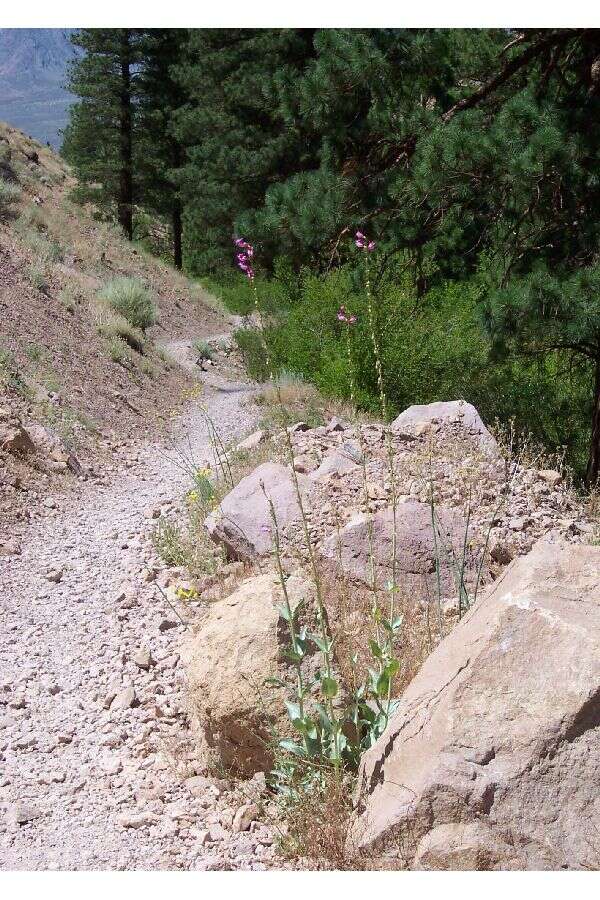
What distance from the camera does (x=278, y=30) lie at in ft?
43.7

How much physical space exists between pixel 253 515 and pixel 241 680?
1.62 meters

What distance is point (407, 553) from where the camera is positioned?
163 inches

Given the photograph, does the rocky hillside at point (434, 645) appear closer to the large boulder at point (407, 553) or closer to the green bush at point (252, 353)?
the large boulder at point (407, 553)

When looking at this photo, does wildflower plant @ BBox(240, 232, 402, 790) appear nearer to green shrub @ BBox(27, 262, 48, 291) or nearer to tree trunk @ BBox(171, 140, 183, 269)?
green shrub @ BBox(27, 262, 48, 291)

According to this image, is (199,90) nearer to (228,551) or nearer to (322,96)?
(322,96)

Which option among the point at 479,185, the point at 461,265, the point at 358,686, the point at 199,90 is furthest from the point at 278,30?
the point at 358,686

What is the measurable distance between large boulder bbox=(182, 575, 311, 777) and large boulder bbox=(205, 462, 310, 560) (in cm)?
115

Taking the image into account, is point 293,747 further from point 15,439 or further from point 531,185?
point 15,439

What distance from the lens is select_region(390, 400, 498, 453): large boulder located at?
237 inches

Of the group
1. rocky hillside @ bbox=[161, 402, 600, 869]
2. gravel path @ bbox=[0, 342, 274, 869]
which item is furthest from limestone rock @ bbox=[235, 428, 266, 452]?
gravel path @ bbox=[0, 342, 274, 869]

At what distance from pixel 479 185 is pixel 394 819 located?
Result: 522cm

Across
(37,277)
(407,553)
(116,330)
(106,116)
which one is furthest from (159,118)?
(407,553)

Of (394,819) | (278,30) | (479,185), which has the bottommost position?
(394,819)

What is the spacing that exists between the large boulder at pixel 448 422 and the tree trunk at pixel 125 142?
64.8ft
